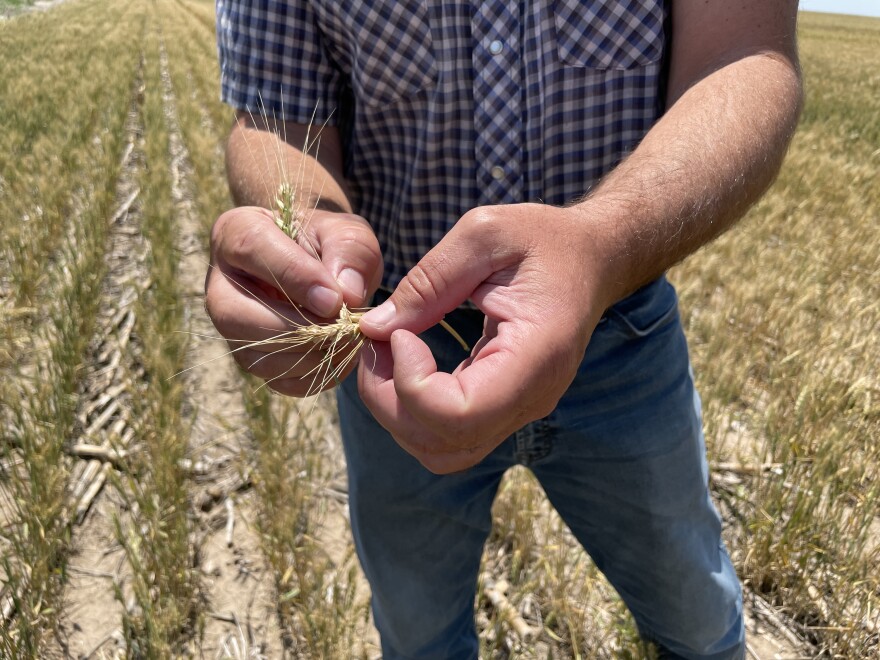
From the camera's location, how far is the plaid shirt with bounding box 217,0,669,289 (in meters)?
1.07

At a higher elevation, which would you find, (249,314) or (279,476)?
(249,314)

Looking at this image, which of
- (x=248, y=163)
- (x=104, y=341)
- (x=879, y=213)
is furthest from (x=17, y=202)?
(x=879, y=213)

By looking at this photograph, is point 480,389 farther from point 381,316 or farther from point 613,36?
point 613,36

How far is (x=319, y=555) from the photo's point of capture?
2.08 m

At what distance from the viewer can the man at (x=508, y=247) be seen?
2.51 ft

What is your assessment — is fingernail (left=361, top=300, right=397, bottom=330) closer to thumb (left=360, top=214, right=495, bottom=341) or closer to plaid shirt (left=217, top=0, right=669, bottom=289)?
thumb (left=360, top=214, right=495, bottom=341)

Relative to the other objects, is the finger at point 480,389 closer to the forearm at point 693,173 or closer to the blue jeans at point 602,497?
the forearm at point 693,173

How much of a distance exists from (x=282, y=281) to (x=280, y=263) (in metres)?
0.03

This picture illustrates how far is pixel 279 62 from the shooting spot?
1211 millimetres

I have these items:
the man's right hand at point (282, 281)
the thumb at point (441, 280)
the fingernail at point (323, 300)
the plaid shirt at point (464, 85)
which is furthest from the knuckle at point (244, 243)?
the plaid shirt at point (464, 85)

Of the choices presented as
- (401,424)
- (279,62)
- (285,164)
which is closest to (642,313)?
(401,424)

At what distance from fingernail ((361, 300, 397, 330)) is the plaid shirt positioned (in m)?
0.41

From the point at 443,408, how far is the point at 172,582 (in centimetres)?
150

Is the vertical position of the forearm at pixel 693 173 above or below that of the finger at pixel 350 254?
above
